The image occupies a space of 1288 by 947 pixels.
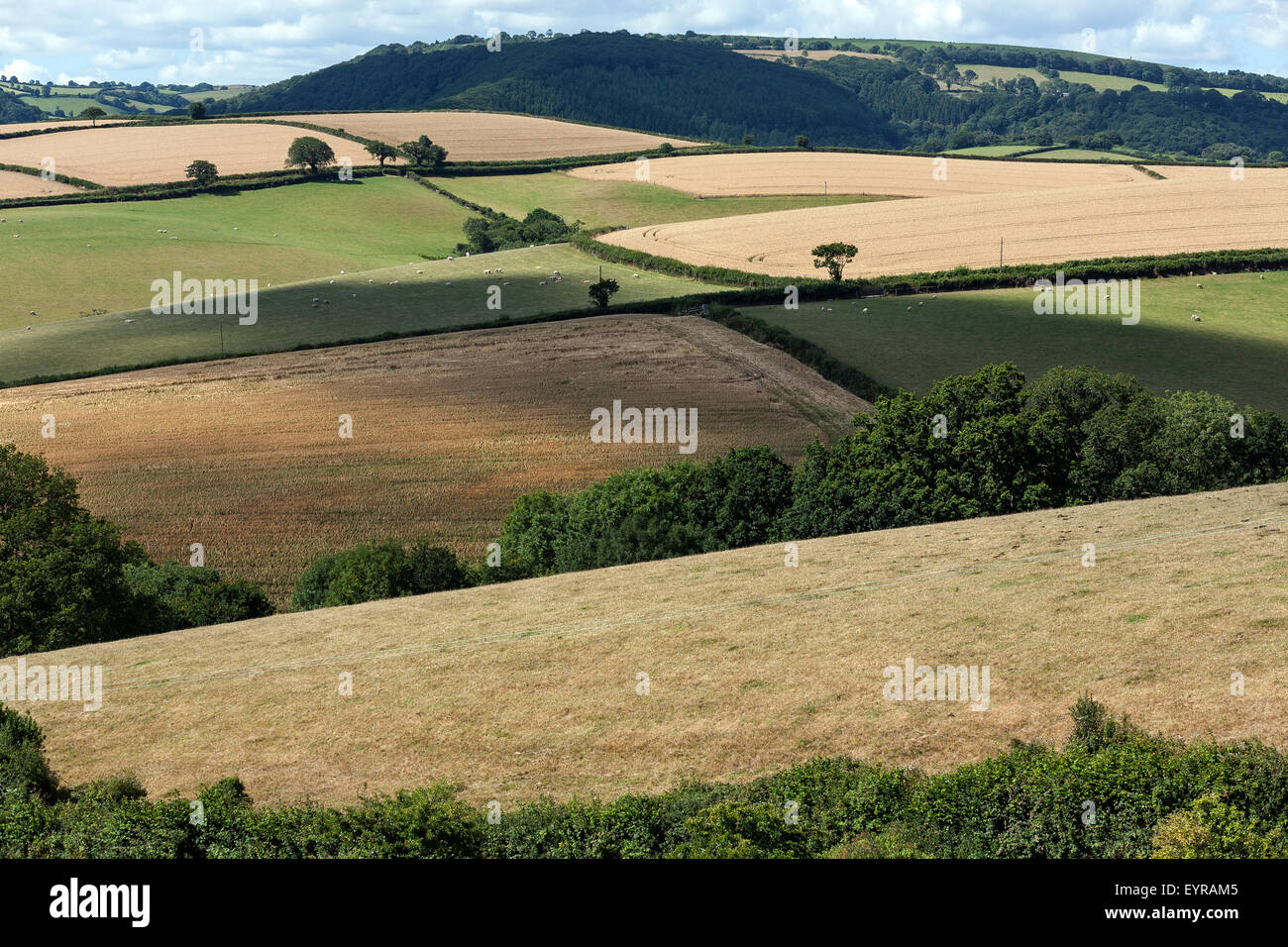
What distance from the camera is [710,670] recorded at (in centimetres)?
2856

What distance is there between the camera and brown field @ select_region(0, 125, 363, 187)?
557 ft

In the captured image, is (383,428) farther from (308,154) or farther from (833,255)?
(308,154)

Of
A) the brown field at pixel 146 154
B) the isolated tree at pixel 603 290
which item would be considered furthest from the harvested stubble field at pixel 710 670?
the brown field at pixel 146 154

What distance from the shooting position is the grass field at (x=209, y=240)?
392ft

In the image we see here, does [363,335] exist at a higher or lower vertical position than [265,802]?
higher

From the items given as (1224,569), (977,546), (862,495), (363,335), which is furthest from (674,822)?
(363,335)

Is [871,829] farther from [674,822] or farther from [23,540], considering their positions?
[23,540]

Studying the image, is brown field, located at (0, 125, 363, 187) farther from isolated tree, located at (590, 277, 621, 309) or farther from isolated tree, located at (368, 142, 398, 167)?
isolated tree, located at (590, 277, 621, 309)

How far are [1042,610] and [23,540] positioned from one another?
35492 mm

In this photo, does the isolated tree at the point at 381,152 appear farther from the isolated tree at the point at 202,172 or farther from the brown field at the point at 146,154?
the isolated tree at the point at 202,172

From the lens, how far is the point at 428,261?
133875mm

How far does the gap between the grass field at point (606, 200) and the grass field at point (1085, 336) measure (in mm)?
60402
